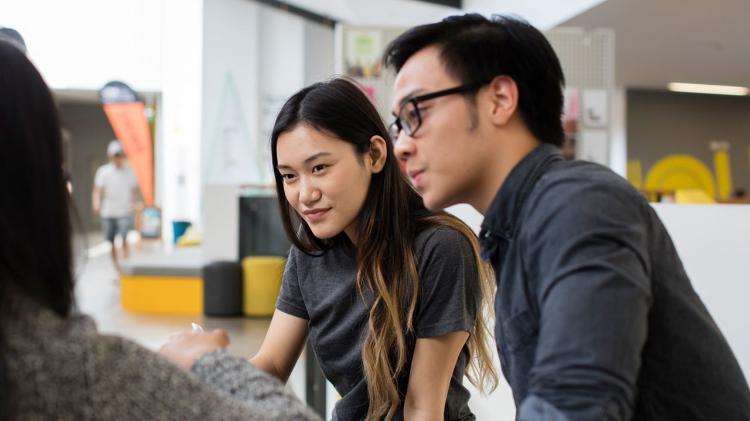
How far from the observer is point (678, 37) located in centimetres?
827

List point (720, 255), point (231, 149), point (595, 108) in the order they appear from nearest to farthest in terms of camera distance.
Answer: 1. point (720, 255)
2. point (595, 108)
3. point (231, 149)

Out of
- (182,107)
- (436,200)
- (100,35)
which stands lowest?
(436,200)

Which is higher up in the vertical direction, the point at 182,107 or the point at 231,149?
the point at 182,107

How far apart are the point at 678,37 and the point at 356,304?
789 cm

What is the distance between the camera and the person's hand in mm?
925

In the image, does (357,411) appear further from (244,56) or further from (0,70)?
(244,56)

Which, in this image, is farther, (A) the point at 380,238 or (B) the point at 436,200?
(A) the point at 380,238

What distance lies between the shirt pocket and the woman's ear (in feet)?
1.97

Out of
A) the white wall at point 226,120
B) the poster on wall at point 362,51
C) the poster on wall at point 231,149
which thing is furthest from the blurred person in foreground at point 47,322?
the poster on wall at point 231,149

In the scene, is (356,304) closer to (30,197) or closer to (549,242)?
(549,242)

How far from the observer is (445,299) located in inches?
54.9

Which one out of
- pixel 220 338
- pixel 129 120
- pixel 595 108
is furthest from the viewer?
pixel 129 120

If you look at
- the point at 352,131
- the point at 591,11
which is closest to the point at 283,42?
the point at 591,11

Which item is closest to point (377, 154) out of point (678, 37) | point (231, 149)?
point (231, 149)
